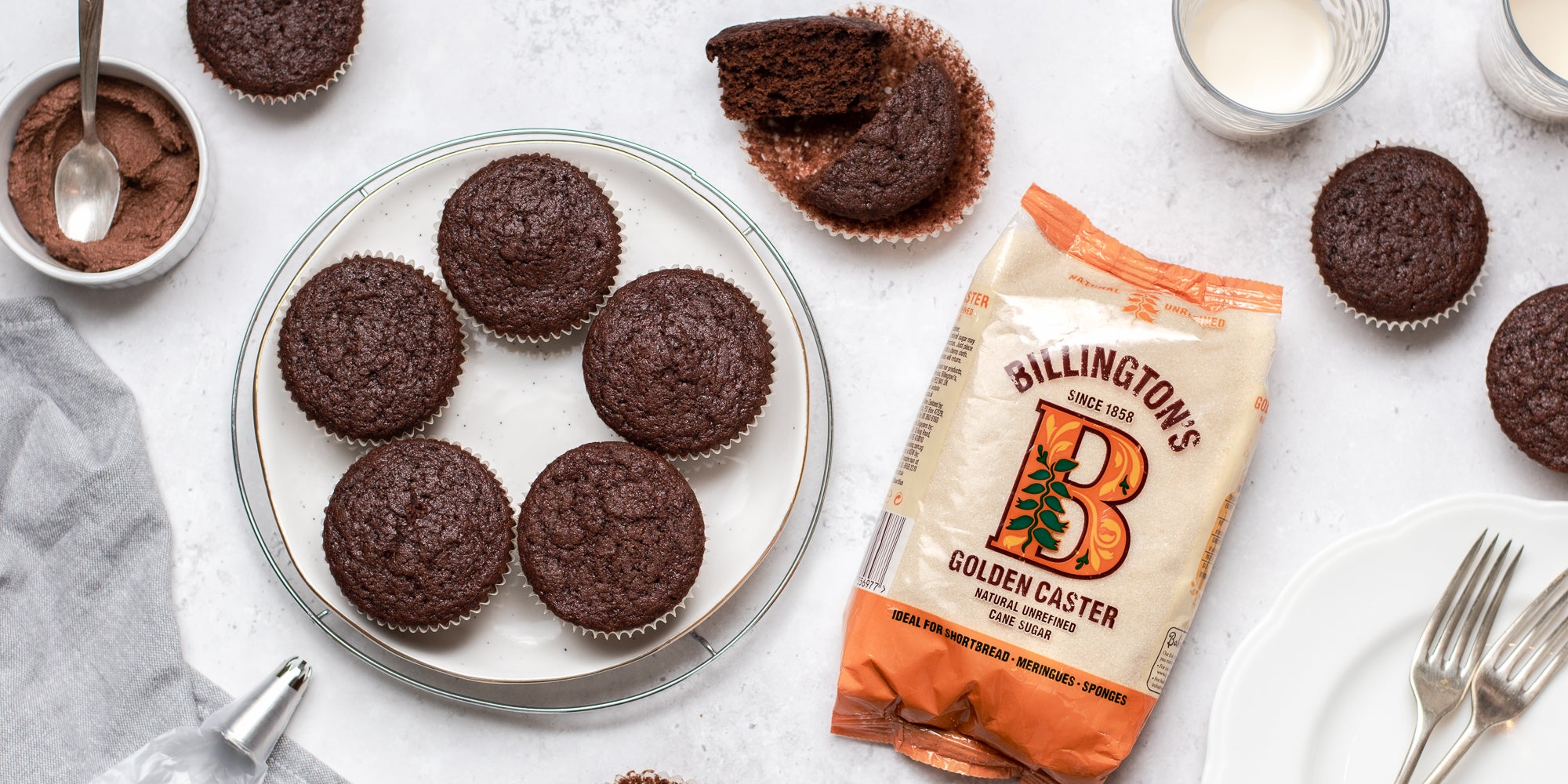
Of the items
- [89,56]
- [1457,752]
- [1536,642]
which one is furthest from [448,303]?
[1536,642]

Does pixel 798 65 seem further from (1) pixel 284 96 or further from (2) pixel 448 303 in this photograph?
(1) pixel 284 96

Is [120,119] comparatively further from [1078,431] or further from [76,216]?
[1078,431]

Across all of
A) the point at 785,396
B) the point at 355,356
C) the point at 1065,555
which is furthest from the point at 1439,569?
the point at 355,356

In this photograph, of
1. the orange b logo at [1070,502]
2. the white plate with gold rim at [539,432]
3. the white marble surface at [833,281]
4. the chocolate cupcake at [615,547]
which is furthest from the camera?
the white marble surface at [833,281]

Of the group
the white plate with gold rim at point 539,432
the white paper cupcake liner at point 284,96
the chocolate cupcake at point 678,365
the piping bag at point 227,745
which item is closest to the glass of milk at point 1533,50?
the white plate with gold rim at point 539,432

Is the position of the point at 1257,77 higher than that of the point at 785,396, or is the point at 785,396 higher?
the point at 1257,77

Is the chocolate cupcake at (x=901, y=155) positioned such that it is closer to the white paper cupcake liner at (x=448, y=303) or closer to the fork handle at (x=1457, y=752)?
the white paper cupcake liner at (x=448, y=303)
